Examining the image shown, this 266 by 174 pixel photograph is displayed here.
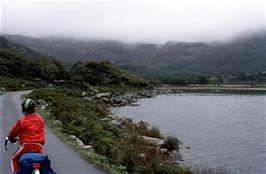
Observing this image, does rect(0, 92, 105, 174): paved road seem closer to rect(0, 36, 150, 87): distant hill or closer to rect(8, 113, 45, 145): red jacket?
rect(8, 113, 45, 145): red jacket

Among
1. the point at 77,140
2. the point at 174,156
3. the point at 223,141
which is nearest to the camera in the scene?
the point at 77,140

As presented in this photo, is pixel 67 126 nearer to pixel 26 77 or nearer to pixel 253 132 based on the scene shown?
pixel 253 132

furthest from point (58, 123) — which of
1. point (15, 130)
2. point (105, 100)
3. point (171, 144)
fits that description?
point (105, 100)

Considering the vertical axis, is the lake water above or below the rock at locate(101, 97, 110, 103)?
above

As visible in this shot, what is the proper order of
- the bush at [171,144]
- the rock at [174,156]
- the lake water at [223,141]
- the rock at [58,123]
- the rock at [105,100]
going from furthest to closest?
the rock at [105,100], the bush at [171,144], the lake water at [223,141], the rock at [174,156], the rock at [58,123]

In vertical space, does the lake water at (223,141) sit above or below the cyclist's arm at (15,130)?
below

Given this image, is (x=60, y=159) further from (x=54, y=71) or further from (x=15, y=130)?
(x=54, y=71)

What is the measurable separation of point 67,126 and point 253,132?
19.0 metres

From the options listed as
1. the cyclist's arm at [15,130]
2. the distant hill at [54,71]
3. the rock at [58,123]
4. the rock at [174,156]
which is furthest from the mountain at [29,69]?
the cyclist's arm at [15,130]

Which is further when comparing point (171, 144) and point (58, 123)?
point (171, 144)

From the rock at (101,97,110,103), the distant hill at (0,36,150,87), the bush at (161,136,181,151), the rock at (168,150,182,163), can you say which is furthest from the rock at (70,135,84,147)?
the distant hill at (0,36,150,87)

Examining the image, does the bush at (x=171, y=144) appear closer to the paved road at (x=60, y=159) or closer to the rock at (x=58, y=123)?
the rock at (x=58, y=123)

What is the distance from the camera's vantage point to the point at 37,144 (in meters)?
8.31

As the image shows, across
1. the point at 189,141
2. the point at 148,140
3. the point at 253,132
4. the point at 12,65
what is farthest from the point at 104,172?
the point at 12,65
